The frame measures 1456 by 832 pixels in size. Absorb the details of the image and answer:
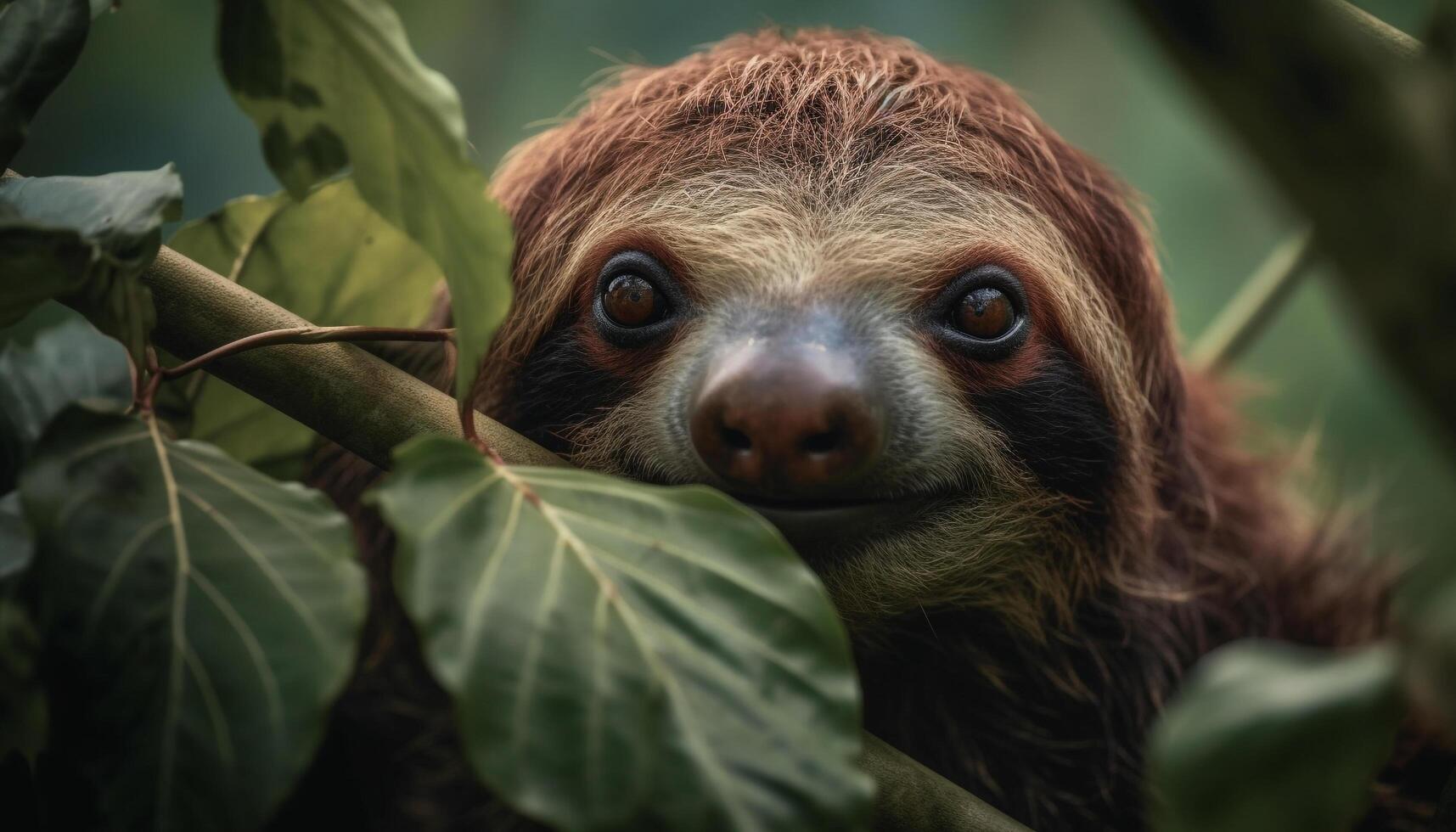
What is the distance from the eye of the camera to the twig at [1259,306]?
1922mm

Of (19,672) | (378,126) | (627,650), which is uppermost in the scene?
(378,126)

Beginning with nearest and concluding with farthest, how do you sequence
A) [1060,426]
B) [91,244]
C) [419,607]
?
[419,607] < [91,244] < [1060,426]

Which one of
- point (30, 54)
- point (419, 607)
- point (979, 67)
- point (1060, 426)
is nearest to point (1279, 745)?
point (419, 607)

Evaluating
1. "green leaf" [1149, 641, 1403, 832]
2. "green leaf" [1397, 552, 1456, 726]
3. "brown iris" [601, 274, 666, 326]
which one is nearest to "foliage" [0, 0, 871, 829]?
"green leaf" [1149, 641, 1403, 832]

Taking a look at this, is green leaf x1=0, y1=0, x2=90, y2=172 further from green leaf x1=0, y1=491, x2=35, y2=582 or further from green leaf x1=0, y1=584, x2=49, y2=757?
green leaf x1=0, y1=584, x2=49, y2=757

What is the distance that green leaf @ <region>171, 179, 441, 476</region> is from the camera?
1.26m

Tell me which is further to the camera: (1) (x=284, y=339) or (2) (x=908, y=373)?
(2) (x=908, y=373)

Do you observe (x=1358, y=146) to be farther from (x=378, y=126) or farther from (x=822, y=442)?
(x=378, y=126)

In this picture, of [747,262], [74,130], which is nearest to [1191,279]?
[747,262]

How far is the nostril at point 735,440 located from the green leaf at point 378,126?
29 cm

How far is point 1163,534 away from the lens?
66.2 inches

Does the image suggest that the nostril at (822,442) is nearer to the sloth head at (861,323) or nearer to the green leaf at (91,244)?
the sloth head at (861,323)

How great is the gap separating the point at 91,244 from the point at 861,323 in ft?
2.50

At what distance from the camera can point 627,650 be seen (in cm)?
72
